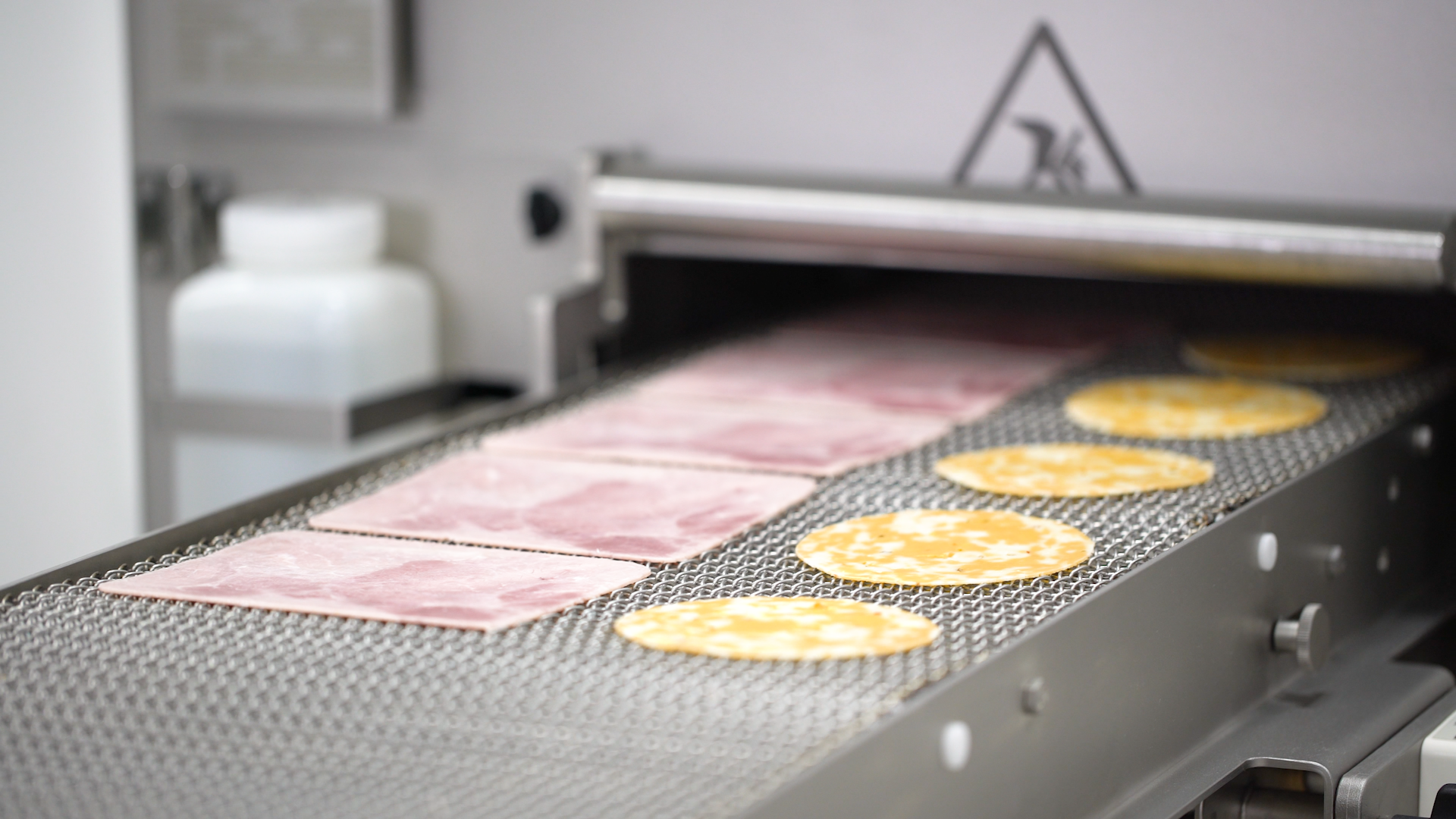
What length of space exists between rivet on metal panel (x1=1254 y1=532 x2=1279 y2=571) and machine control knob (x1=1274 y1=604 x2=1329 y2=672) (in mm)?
74

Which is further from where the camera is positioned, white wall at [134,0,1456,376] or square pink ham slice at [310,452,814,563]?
white wall at [134,0,1456,376]

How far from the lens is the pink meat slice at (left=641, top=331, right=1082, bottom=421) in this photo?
2.12 metres

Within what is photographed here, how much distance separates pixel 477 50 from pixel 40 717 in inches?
57.1

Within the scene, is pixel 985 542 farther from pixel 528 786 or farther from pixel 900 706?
pixel 528 786

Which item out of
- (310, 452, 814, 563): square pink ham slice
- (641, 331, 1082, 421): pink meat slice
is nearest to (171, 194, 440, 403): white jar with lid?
(641, 331, 1082, 421): pink meat slice

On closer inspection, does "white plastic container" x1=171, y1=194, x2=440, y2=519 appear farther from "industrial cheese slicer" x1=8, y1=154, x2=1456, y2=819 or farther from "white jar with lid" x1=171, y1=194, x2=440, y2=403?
"industrial cheese slicer" x1=8, y1=154, x2=1456, y2=819

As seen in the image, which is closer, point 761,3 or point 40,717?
point 40,717

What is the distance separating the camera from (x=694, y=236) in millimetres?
2295

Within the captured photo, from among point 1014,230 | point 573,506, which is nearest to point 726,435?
point 573,506

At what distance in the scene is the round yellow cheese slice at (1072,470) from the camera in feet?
5.58

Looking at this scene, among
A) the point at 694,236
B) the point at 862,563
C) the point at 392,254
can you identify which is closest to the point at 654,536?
the point at 862,563

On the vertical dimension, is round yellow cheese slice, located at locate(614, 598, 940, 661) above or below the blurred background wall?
below

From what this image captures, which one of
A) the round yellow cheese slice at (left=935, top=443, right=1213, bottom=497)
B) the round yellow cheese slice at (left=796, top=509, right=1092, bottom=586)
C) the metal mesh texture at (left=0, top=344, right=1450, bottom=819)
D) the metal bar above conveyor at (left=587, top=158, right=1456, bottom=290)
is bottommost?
the metal mesh texture at (left=0, top=344, right=1450, bottom=819)

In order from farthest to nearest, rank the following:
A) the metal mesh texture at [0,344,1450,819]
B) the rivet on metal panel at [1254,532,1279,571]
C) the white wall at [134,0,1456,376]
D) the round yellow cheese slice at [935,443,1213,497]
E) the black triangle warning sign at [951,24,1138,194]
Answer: the black triangle warning sign at [951,24,1138,194]
the white wall at [134,0,1456,376]
the round yellow cheese slice at [935,443,1213,497]
the rivet on metal panel at [1254,532,1279,571]
the metal mesh texture at [0,344,1450,819]
